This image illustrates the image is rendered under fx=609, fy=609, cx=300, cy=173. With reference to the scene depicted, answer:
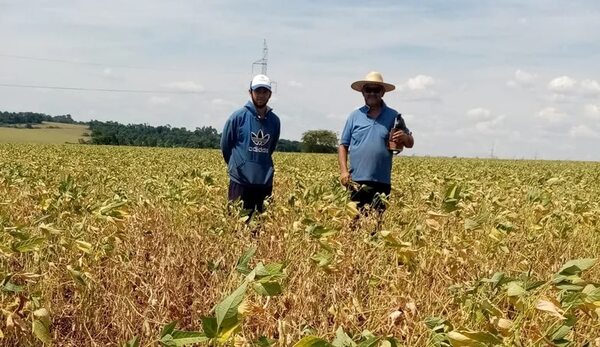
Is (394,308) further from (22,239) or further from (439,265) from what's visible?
(22,239)

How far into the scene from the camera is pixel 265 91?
5.17 metres

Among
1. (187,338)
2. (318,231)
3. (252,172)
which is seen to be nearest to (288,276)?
(318,231)

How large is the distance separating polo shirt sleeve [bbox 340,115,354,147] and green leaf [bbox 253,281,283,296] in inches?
148

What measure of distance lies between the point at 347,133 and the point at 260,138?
2.70 feet

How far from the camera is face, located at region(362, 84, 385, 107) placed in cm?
541

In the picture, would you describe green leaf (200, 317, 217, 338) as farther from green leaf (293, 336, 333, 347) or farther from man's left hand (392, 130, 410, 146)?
man's left hand (392, 130, 410, 146)

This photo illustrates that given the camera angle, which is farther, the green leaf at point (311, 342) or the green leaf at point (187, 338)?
the green leaf at point (187, 338)

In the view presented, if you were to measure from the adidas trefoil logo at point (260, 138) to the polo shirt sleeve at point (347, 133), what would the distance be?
0.73 m

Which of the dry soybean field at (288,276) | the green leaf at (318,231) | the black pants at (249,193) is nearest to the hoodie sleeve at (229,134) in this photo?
the black pants at (249,193)

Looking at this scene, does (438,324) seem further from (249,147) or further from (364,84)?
(364,84)

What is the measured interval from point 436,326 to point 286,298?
1133mm

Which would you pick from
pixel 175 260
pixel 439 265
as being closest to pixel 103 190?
pixel 175 260

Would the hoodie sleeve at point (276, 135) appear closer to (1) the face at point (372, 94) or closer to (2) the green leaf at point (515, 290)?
(1) the face at point (372, 94)

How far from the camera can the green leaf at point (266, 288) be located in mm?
1869
